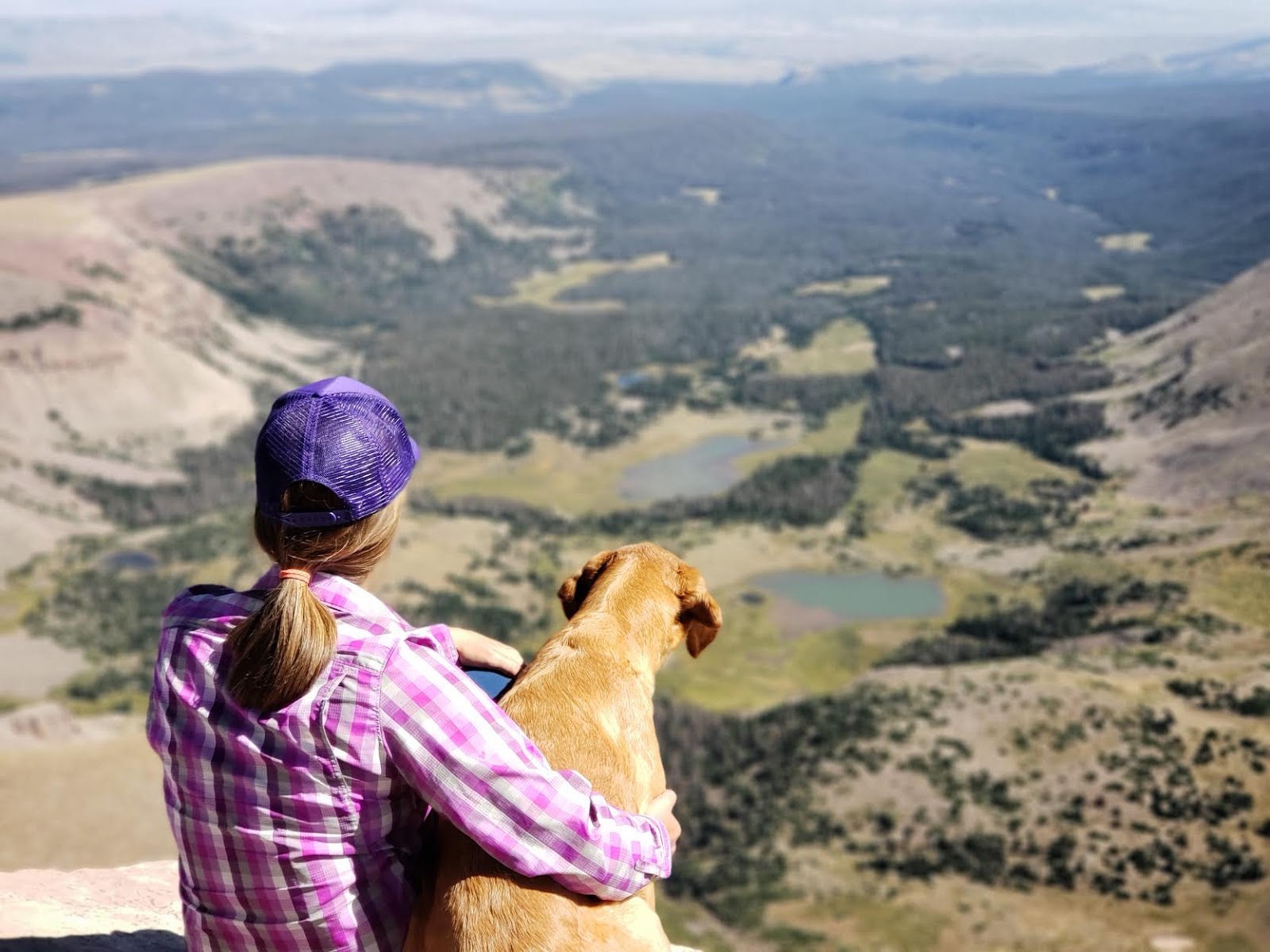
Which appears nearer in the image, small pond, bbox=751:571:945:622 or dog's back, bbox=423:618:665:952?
dog's back, bbox=423:618:665:952

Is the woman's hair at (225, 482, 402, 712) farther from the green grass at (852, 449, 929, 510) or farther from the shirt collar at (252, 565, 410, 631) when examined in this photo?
the green grass at (852, 449, 929, 510)

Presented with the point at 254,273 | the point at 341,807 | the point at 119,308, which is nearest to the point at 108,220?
the point at 254,273

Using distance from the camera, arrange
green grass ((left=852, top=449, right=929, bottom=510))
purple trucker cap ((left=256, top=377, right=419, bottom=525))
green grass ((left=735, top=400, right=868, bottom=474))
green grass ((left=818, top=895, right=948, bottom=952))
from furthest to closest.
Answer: green grass ((left=735, top=400, right=868, bottom=474)) → green grass ((left=852, top=449, right=929, bottom=510)) → green grass ((left=818, top=895, right=948, bottom=952)) → purple trucker cap ((left=256, top=377, right=419, bottom=525))

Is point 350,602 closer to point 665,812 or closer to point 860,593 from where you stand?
point 665,812

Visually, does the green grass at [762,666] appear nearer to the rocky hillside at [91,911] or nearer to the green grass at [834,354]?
the rocky hillside at [91,911]

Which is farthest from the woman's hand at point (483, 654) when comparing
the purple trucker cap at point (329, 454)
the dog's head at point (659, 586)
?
the purple trucker cap at point (329, 454)

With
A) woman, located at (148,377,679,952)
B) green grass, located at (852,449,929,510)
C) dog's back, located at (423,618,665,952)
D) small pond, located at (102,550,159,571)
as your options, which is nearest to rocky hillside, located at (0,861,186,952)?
woman, located at (148,377,679,952)
